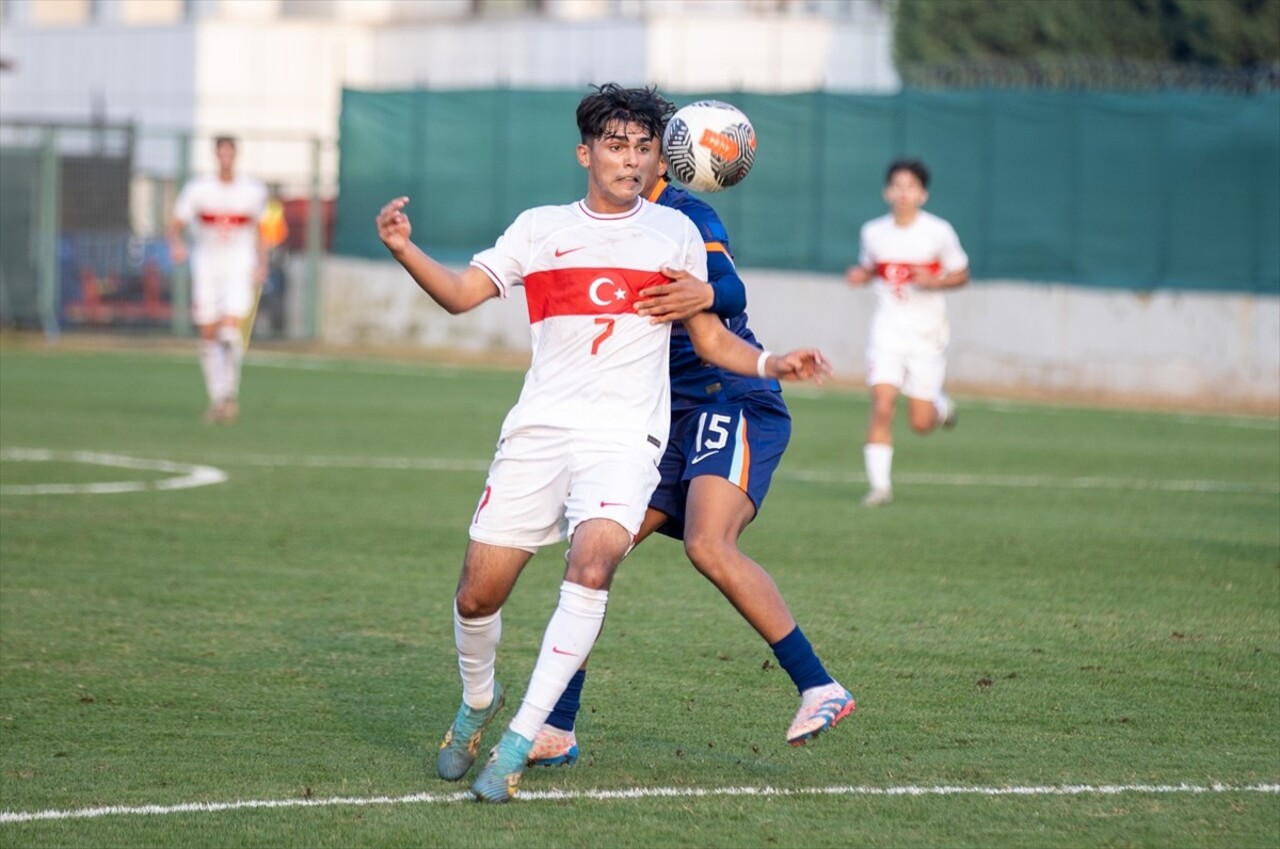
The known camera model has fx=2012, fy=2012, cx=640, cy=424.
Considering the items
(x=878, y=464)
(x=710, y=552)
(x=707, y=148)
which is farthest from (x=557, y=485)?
(x=878, y=464)

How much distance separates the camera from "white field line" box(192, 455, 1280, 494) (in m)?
14.5

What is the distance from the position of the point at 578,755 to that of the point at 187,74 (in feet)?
128

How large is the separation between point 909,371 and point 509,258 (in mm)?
8166

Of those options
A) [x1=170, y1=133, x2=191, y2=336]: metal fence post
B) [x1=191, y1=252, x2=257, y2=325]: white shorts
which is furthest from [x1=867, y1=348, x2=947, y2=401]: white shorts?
[x1=170, y1=133, x2=191, y2=336]: metal fence post

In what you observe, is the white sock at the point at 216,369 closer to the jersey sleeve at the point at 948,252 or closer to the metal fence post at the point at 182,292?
the jersey sleeve at the point at 948,252

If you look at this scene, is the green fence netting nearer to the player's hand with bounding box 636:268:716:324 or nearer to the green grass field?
the green grass field

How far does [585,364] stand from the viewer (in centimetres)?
597

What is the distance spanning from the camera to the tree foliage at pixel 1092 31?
32.8 meters

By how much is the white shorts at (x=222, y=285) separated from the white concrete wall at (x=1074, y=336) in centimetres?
794

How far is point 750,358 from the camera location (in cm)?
602

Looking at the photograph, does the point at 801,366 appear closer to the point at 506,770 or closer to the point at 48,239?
the point at 506,770

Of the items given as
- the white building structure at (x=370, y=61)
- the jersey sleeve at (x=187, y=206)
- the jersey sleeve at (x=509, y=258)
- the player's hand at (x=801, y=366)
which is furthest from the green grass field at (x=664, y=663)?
the white building structure at (x=370, y=61)

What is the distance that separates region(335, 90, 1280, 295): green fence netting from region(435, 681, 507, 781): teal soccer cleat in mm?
17338

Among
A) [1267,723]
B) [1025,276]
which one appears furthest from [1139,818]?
[1025,276]
